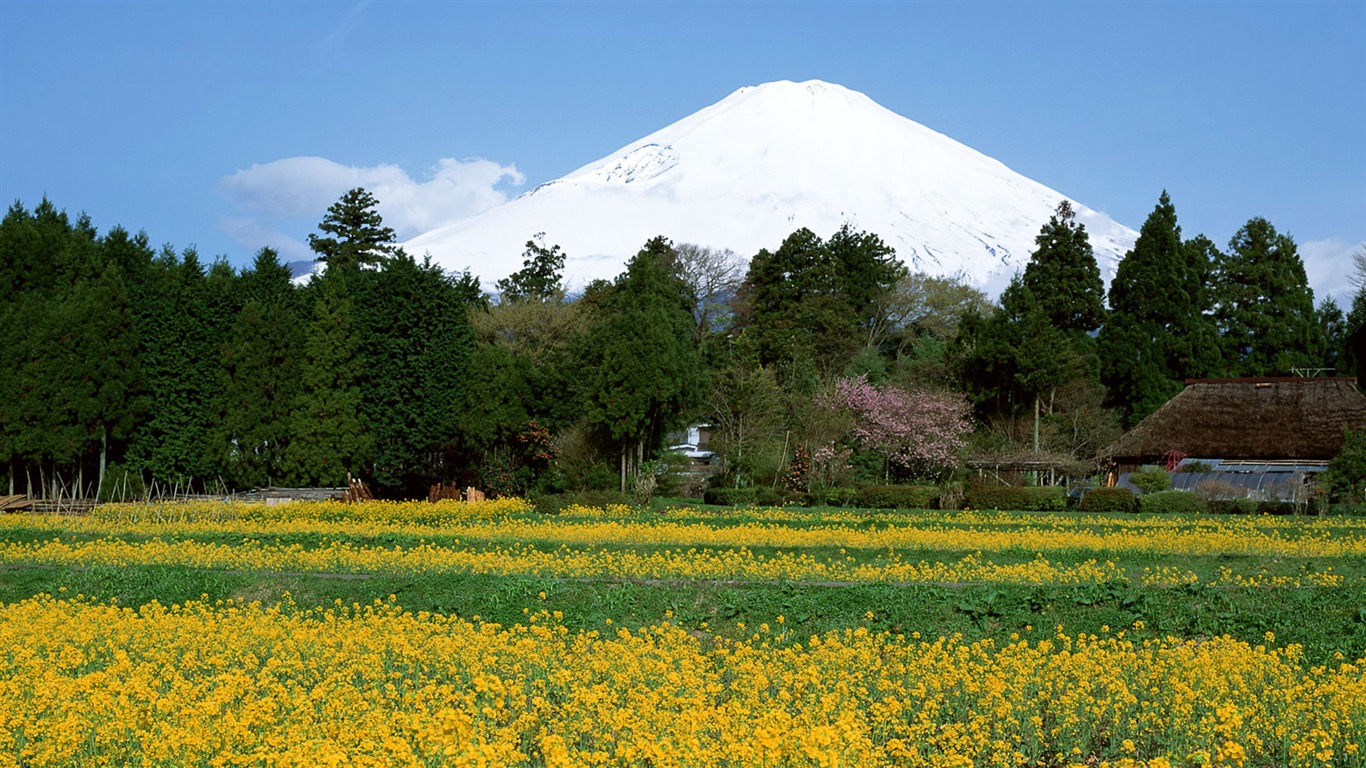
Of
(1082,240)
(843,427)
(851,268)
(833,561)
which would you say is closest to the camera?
(833,561)

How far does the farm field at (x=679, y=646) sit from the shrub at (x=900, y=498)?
7.99 m

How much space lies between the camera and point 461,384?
3219 cm

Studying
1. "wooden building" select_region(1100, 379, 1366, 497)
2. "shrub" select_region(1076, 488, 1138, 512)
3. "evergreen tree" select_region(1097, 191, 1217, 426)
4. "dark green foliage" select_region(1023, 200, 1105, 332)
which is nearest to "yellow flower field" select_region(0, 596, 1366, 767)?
"shrub" select_region(1076, 488, 1138, 512)

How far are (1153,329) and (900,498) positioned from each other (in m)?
20.1

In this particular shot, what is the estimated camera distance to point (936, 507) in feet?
90.3

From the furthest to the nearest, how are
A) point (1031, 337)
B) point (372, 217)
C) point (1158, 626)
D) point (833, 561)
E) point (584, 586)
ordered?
point (372, 217), point (1031, 337), point (833, 561), point (584, 586), point (1158, 626)

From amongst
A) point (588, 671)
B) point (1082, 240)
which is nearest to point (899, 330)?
point (1082, 240)

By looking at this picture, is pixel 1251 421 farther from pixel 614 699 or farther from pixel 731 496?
pixel 614 699

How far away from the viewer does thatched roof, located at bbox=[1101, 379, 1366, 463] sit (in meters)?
35.9

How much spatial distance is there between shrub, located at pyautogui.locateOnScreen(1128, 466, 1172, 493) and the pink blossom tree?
19.7 feet

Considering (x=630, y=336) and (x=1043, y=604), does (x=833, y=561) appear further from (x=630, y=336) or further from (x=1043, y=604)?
(x=630, y=336)

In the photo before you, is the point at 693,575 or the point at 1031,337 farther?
the point at 1031,337

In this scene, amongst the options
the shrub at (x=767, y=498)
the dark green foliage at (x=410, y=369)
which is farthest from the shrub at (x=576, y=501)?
the dark green foliage at (x=410, y=369)

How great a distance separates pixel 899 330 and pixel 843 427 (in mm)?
20604
